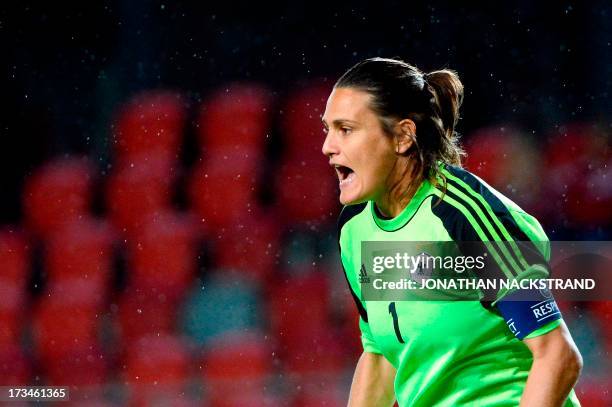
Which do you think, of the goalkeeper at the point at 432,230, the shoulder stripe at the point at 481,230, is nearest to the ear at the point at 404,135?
the goalkeeper at the point at 432,230

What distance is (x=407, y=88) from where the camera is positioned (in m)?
1.02

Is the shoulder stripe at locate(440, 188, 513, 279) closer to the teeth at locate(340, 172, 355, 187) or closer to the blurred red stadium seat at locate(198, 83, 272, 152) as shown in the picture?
the teeth at locate(340, 172, 355, 187)

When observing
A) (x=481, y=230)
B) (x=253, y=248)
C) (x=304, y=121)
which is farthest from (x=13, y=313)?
(x=481, y=230)

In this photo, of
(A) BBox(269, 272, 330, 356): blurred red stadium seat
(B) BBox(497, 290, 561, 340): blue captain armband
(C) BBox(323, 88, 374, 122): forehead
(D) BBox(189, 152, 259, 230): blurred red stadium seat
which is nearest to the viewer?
(B) BBox(497, 290, 561, 340): blue captain armband

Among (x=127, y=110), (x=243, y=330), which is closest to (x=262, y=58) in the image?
(x=127, y=110)

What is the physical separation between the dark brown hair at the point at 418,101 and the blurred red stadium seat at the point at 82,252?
2291mm

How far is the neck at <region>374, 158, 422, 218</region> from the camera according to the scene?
104 cm

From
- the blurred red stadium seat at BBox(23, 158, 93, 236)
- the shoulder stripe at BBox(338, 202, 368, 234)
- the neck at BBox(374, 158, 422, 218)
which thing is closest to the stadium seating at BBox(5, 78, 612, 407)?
the blurred red stadium seat at BBox(23, 158, 93, 236)

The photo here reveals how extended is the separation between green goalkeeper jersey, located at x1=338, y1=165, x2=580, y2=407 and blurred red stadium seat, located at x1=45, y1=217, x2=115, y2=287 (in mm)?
2262

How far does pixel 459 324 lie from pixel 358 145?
0.23 meters

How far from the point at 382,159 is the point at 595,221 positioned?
217cm

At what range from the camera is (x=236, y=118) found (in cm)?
321

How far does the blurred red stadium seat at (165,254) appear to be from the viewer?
3117 mm

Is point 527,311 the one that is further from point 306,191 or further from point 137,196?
point 137,196
